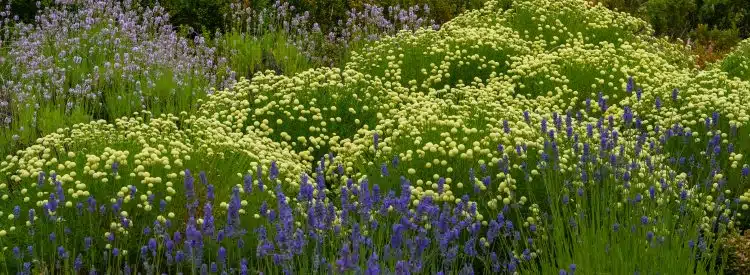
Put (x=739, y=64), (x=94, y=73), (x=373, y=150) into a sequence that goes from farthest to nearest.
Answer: (x=739, y=64) < (x=94, y=73) < (x=373, y=150)

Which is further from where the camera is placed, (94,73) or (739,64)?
(739,64)

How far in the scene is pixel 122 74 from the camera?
782cm

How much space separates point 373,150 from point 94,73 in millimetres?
3050

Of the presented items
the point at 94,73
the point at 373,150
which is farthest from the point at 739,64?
the point at 94,73

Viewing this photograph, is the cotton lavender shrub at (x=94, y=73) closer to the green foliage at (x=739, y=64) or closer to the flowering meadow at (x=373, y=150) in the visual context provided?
the flowering meadow at (x=373, y=150)

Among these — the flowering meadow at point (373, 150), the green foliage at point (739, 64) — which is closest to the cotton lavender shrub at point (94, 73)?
the flowering meadow at point (373, 150)

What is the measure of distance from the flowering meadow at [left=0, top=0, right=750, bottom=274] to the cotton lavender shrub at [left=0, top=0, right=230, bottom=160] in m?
0.03

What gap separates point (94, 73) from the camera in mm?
7797

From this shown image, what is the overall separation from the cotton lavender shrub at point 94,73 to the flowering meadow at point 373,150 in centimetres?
3

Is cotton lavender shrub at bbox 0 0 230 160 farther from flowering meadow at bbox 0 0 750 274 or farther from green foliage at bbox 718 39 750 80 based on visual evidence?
green foliage at bbox 718 39 750 80

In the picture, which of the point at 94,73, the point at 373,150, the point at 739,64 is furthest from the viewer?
the point at 739,64

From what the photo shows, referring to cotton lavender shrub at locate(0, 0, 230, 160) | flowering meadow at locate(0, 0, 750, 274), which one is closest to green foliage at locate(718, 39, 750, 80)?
flowering meadow at locate(0, 0, 750, 274)

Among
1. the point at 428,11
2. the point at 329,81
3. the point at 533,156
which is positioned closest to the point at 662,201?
the point at 533,156

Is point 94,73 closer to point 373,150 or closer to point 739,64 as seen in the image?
point 373,150
